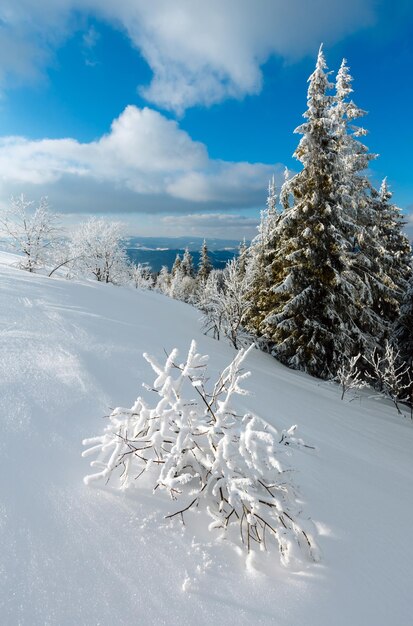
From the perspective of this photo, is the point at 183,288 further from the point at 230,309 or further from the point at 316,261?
the point at 316,261

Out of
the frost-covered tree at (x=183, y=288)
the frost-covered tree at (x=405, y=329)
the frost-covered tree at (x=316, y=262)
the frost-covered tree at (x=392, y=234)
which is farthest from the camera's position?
the frost-covered tree at (x=183, y=288)

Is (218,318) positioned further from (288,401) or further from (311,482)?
(311,482)

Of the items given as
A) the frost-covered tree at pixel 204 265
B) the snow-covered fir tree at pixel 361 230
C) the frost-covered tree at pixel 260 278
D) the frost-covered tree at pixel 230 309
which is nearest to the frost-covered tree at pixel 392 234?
the snow-covered fir tree at pixel 361 230

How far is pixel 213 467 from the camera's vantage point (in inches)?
87.0

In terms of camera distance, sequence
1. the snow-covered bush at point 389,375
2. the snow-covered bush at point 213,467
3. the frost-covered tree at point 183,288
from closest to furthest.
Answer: the snow-covered bush at point 213,467
the snow-covered bush at point 389,375
the frost-covered tree at point 183,288

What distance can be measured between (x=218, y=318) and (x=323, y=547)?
11940 millimetres

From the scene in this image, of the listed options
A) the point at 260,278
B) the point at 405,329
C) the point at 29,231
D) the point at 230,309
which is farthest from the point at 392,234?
the point at 29,231

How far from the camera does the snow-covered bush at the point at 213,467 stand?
2.12m

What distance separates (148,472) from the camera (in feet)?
8.35

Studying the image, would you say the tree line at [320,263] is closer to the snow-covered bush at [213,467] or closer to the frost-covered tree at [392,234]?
the frost-covered tree at [392,234]

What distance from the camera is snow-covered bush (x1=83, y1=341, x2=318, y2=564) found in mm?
2121

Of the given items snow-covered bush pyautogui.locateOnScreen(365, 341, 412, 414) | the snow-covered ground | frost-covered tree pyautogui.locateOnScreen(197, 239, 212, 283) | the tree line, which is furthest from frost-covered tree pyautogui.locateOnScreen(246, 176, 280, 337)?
frost-covered tree pyautogui.locateOnScreen(197, 239, 212, 283)

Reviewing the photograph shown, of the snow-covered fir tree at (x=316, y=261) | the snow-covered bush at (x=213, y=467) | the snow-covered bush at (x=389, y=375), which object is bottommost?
the snow-covered bush at (x=389, y=375)

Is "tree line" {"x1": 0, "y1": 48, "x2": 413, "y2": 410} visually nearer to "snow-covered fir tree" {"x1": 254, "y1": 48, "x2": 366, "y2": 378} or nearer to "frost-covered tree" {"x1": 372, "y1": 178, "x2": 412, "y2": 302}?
"snow-covered fir tree" {"x1": 254, "y1": 48, "x2": 366, "y2": 378}
